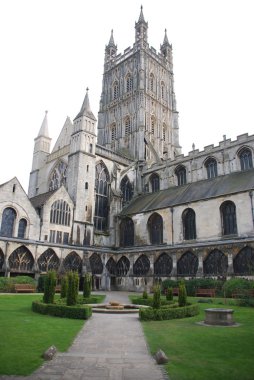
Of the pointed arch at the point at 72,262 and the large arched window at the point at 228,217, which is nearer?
the large arched window at the point at 228,217

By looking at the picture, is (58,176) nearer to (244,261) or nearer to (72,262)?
(72,262)

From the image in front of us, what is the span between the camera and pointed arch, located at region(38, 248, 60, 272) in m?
38.9

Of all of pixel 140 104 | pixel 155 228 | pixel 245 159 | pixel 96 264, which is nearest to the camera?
pixel 245 159

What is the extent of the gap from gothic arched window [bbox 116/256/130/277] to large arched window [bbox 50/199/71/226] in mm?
9174

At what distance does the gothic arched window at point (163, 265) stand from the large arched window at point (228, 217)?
23.9 feet

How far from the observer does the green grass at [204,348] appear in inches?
309

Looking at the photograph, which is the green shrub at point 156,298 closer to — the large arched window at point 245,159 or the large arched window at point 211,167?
the large arched window at point 245,159

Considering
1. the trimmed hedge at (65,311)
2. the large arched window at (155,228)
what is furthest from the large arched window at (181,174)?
the trimmed hedge at (65,311)

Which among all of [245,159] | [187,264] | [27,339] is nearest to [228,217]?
[187,264]

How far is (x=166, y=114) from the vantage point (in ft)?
235

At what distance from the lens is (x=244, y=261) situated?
108 feet

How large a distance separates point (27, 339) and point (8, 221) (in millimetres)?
28710

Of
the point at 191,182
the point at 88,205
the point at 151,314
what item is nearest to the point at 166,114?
the point at 191,182

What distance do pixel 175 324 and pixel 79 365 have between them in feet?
25.6
